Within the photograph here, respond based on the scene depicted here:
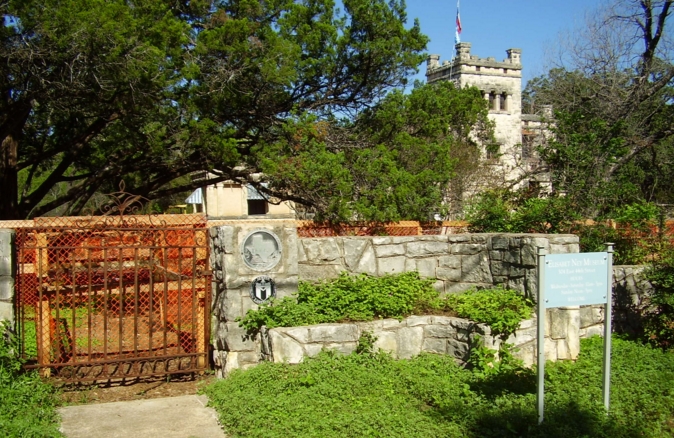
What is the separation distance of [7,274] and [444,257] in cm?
511

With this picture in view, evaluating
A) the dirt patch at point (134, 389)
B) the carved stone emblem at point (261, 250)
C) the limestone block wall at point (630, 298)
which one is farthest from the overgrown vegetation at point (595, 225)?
the dirt patch at point (134, 389)

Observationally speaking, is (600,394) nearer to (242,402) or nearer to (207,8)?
(242,402)

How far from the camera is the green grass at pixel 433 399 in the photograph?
4.89m

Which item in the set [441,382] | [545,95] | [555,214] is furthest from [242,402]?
[545,95]

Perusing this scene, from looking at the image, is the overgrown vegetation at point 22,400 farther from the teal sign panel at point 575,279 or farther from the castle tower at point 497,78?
the castle tower at point 497,78

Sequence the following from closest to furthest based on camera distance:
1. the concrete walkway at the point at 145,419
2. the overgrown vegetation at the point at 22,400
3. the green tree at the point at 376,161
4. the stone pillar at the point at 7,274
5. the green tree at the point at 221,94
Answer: the overgrown vegetation at the point at 22,400 → the concrete walkway at the point at 145,419 → the stone pillar at the point at 7,274 → the green tree at the point at 221,94 → the green tree at the point at 376,161

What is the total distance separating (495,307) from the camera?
675cm

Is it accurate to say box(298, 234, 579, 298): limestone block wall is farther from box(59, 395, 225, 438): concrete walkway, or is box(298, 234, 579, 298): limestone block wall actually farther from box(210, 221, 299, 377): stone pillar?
box(59, 395, 225, 438): concrete walkway

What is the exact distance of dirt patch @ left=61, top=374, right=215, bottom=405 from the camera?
633cm

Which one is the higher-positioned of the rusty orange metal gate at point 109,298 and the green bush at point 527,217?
the green bush at point 527,217

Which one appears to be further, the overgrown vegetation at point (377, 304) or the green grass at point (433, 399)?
the overgrown vegetation at point (377, 304)

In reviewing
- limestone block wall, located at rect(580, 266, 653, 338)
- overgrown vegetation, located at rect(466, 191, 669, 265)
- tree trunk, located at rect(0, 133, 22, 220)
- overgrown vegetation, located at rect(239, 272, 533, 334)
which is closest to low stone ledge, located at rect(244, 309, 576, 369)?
overgrown vegetation, located at rect(239, 272, 533, 334)

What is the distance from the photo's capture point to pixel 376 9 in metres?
13.5

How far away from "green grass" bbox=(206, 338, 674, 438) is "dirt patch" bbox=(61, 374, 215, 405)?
64 centimetres
